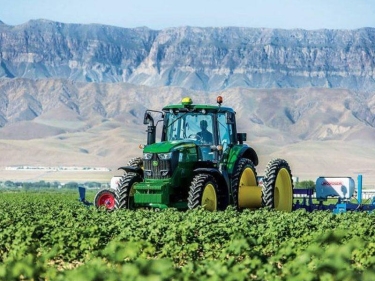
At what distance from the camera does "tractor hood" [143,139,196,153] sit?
18625mm

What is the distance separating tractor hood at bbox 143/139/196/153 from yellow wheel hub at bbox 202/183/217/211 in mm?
→ 940

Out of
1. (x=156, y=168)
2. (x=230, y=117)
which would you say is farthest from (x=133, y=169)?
(x=230, y=117)

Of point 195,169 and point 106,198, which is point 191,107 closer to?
point 195,169

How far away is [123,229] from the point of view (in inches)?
556

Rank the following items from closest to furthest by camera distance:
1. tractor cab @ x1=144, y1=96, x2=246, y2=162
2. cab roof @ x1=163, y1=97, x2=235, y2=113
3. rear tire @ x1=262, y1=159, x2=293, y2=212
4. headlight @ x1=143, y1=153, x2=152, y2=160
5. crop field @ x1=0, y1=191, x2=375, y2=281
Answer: crop field @ x1=0, y1=191, x2=375, y2=281 → headlight @ x1=143, y1=153, x2=152, y2=160 → tractor cab @ x1=144, y1=96, x2=246, y2=162 → cab roof @ x1=163, y1=97, x2=235, y2=113 → rear tire @ x1=262, y1=159, x2=293, y2=212

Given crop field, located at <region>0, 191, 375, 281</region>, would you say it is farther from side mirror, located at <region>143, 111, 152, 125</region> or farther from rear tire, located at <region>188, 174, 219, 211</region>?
side mirror, located at <region>143, 111, 152, 125</region>

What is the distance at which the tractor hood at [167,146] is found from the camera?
18625mm

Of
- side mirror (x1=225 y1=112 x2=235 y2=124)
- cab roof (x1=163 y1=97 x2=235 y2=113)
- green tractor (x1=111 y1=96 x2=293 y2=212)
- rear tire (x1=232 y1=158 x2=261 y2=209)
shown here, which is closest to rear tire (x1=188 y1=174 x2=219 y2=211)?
green tractor (x1=111 y1=96 x2=293 y2=212)

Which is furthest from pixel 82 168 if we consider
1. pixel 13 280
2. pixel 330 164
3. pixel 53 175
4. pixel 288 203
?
pixel 13 280

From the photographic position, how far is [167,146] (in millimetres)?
18734

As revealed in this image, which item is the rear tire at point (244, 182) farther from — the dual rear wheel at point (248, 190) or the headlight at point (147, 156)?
the headlight at point (147, 156)

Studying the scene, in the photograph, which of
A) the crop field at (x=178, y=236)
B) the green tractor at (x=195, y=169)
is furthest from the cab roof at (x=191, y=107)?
the crop field at (x=178, y=236)

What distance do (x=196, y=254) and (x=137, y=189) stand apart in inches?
224

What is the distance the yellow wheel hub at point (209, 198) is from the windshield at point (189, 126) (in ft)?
3.57
